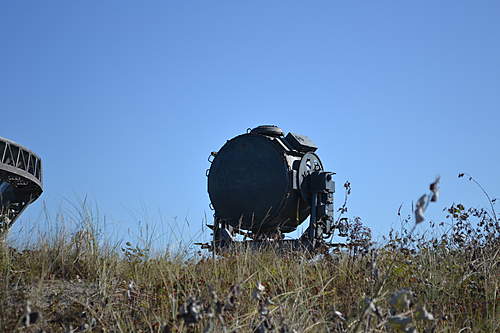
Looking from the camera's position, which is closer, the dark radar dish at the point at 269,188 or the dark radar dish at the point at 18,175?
the dark radar dish at the point at 269,188

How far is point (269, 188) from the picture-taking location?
14.6 meters

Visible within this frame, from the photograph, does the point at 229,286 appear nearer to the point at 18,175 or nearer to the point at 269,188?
the point at 269,188

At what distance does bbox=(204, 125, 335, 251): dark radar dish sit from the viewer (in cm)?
1455

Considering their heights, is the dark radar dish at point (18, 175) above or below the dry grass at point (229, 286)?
above

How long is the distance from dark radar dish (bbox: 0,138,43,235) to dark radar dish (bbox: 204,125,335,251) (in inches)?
801

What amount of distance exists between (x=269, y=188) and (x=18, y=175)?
1018 inches

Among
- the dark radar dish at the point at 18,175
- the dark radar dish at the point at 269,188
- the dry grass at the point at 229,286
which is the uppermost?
the dark radar dish at the point at 18,175

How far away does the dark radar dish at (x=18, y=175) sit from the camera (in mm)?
34531

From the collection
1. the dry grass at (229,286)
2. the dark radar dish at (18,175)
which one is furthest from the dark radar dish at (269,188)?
the dark radar dish at (18,175)

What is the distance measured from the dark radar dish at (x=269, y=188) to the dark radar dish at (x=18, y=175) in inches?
801

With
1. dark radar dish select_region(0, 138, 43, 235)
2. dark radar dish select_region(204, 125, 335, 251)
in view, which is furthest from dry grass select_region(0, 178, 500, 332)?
dark radar dish select_region(0, 138, 43, 235)

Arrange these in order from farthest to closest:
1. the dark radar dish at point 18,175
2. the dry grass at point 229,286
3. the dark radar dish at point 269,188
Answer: the dark radar dish at point 18,175 → the dark radar dish at point 269,188 → the dry grass at point 229,286

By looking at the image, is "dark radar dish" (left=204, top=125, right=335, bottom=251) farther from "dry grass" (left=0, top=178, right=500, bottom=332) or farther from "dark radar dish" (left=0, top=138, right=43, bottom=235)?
"dark radar dish" (left=0, top=138, right=43, bottom=235)

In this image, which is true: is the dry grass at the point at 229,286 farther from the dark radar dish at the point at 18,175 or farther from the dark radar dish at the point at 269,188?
the dark radar dish at the point at 18,175
